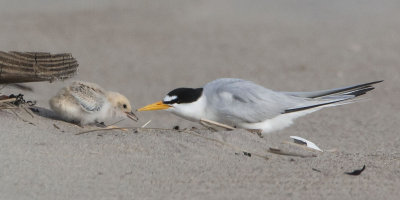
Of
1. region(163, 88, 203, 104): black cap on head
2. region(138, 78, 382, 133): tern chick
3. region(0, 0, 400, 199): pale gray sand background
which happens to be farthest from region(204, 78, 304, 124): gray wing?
region(0, 0, 400, 199): pale gray sand background

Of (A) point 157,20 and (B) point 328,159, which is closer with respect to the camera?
(B) point 328,159

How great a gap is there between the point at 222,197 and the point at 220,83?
5.61ft

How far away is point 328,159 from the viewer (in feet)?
14.2

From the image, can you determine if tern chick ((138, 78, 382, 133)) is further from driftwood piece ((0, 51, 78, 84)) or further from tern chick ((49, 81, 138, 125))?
driftwood piece ((0, 51, 78, 84))

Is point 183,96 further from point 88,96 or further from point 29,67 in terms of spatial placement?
point 29,67

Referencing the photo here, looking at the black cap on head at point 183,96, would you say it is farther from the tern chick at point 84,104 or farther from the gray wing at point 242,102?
the tern chick at point 84,104

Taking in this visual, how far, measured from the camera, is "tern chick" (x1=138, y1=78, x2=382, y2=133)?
5.05 meters

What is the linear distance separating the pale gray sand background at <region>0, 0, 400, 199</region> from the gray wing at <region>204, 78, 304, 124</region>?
342mm

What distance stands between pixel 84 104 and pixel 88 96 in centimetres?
11

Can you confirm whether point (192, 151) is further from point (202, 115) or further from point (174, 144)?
point (202, 115)

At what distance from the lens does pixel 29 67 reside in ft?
14.9

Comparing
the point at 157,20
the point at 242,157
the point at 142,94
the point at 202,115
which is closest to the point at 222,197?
the point at 242,157

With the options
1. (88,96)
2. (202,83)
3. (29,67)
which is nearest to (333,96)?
(88,96)

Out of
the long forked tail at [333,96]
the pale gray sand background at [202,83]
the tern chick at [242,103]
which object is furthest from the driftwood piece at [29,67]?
the long forked tail at [333,96]
